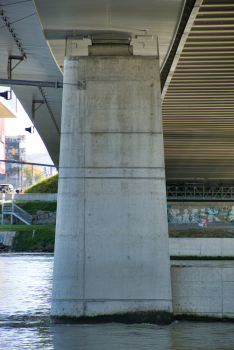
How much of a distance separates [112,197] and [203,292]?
3.28 meters

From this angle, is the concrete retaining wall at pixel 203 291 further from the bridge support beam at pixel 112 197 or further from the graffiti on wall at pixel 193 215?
the graffiti on wall at pixel 193 215

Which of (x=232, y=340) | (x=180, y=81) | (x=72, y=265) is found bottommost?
(x=232, y=340)

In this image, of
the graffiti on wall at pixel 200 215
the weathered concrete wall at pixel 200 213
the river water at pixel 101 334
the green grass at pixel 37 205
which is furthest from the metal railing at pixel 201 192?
the river water at pixel 101 334

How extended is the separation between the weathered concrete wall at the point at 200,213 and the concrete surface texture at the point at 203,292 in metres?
38.6

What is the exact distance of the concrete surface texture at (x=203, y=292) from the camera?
11461mm

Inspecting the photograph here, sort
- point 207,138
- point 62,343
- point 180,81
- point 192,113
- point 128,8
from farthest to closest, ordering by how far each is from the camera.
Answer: point 207,138, point 192,113, point 180,81, point 128,8, point 62,343

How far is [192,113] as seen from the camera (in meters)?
22.9

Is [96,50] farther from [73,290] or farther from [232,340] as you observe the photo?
[232,340]

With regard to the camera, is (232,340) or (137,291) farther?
(137,291)

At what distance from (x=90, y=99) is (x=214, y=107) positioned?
1111cm

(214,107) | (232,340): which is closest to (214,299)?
(232,340)

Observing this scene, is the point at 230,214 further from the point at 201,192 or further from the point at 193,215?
the point at 201,192

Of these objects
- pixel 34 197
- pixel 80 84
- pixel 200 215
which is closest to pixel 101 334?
pixel 80 84

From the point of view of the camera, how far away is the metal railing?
57125 millimetres
